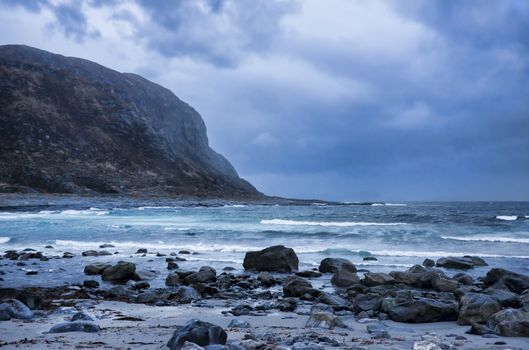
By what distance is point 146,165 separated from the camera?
324ft

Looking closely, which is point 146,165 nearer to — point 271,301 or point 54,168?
point 54,168

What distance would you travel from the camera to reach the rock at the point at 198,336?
553cm

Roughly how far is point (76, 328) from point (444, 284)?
30.0 ft

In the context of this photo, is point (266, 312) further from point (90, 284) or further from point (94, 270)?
point (94, 270)

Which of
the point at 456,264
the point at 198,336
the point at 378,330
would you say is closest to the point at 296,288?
the point at 378,330

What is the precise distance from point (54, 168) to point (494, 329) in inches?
3252

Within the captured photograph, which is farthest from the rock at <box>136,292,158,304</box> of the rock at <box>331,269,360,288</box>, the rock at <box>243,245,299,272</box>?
the rock at <box>243,245,299,272</box>

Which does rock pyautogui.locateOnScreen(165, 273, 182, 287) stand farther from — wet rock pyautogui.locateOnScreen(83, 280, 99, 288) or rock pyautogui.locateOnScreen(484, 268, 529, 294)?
rock pyautogui.locateOnScreen(484, 268, 529, 294)

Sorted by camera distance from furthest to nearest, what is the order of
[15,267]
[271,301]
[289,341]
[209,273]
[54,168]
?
[54,168]
[15,267]
[209,273]
[271,301]
[289,341]

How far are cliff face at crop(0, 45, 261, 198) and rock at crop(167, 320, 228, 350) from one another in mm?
70998

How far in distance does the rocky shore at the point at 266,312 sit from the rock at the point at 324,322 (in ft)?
0.06

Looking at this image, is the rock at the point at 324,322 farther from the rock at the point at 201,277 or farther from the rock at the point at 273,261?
the rock at the point at 273,261

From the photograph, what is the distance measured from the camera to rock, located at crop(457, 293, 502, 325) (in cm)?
789

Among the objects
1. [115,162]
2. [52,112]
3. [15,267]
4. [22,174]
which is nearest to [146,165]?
[115,162]
